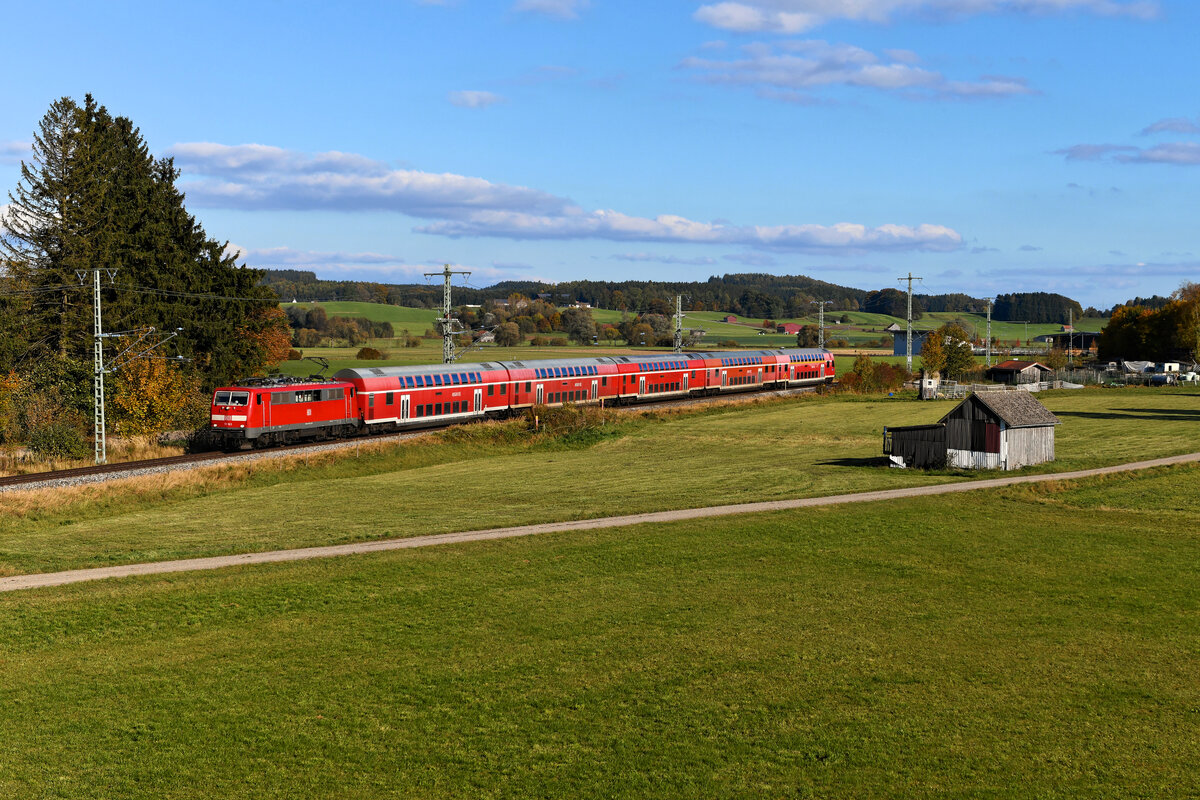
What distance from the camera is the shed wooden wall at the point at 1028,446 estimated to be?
2002 inches

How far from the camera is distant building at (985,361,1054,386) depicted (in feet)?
406

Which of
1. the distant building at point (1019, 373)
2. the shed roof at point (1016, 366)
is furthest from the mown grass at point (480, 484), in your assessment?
the shed roof at point (1016, 366)

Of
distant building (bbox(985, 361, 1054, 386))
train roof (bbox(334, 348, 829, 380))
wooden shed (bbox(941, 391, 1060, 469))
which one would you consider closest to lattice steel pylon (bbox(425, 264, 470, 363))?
train roof (bbox(334, 348, 829, 380))

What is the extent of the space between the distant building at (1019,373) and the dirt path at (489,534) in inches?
3053

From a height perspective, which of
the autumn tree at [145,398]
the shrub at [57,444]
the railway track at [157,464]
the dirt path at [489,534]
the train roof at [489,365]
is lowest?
the dirt path at [489,534]

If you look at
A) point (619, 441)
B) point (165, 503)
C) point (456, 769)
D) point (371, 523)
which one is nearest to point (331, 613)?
point (456, 769)

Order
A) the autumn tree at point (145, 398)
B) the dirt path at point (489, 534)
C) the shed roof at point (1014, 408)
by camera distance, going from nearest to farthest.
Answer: the dirt path at point (489, 534)
the shed roof at point (1014, 408)
the autumn tree at point (145, 398)

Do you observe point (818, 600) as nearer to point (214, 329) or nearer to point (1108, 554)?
point (1108, 554)

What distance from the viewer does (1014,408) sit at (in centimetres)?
5169

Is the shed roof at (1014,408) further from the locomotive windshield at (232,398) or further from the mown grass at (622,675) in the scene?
the locomotive windshield at (232,398)

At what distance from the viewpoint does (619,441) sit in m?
68.9

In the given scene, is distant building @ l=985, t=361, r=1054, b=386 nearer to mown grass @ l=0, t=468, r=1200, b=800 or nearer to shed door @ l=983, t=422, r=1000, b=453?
shed door @ l=983, t=422, r=1000, b=453

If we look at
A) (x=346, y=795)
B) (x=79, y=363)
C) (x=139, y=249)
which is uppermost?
(x=139, y=249)

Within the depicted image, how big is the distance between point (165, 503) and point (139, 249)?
3527 cm
